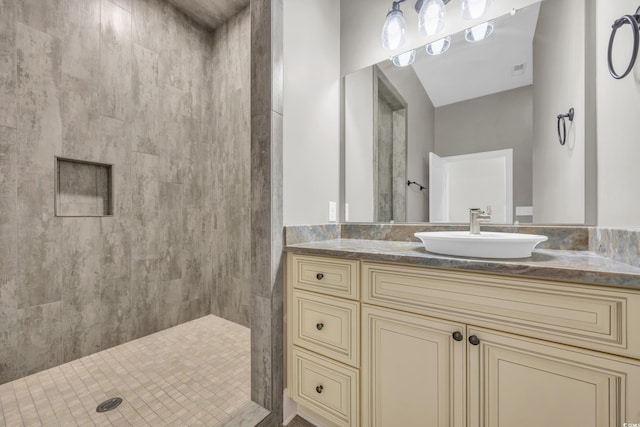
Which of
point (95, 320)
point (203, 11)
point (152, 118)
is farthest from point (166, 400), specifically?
point (203, 11)

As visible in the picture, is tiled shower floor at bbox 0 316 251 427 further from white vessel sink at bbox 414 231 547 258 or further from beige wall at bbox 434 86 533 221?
beige wall at bbox 434 86 533 221

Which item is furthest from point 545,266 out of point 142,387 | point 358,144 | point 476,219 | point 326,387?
point 142,387

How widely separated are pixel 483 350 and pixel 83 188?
254 cm

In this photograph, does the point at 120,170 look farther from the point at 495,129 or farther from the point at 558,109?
the point at 558,109

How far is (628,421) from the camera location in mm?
634

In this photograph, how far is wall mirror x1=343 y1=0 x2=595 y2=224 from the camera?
111 cm

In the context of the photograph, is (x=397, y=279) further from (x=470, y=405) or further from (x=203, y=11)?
(x=203, y=11)

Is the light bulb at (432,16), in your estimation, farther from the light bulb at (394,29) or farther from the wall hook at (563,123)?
the wall hook at (563,123)

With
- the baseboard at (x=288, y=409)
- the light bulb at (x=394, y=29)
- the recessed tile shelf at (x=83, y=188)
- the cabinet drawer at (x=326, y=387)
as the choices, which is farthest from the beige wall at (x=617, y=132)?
the recessed tile shelf at (x=83, y=188)

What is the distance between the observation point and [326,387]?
1162mm

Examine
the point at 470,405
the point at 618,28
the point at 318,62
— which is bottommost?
the point at 470,405

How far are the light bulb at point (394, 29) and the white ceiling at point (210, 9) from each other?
59.7 inches

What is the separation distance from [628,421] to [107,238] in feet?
8.91

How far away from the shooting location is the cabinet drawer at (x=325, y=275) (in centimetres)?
109
